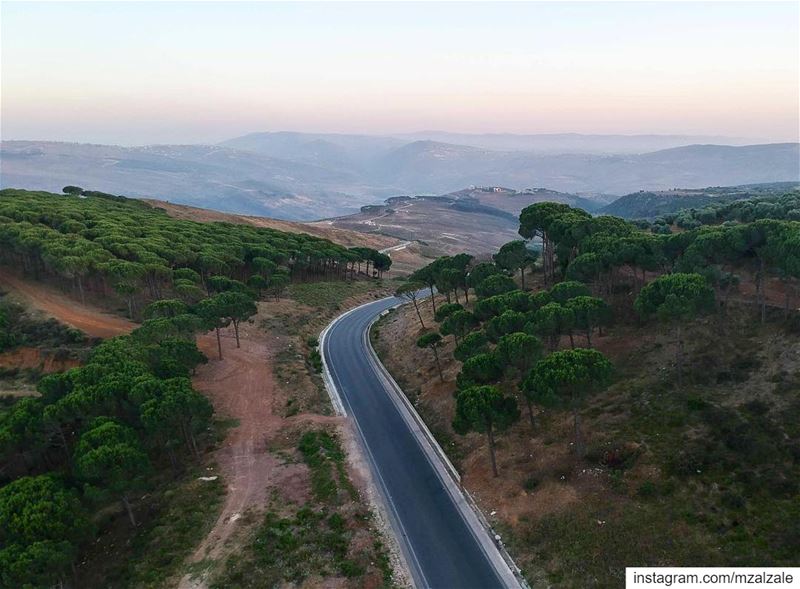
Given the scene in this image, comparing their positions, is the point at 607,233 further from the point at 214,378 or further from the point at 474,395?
the point at 214,378

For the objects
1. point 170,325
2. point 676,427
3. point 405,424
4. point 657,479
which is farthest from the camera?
point 170,325

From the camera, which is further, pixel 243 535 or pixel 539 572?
pixel 243 535

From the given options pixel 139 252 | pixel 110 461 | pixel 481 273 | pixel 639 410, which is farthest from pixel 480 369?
pixel 139 252

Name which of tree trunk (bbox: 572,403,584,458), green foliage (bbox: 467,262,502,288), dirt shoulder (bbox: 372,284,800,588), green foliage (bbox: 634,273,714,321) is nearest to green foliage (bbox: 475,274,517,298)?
green foliage (bbox: 467,262,502,288)

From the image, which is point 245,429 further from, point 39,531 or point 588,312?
point 588,312

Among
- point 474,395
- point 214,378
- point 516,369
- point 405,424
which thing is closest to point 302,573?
point 474,395

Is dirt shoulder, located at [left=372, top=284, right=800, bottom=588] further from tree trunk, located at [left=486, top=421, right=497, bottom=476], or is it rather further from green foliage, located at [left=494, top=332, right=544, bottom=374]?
green foliage, located at [left=494, top=332, right=544, bottom=374]
